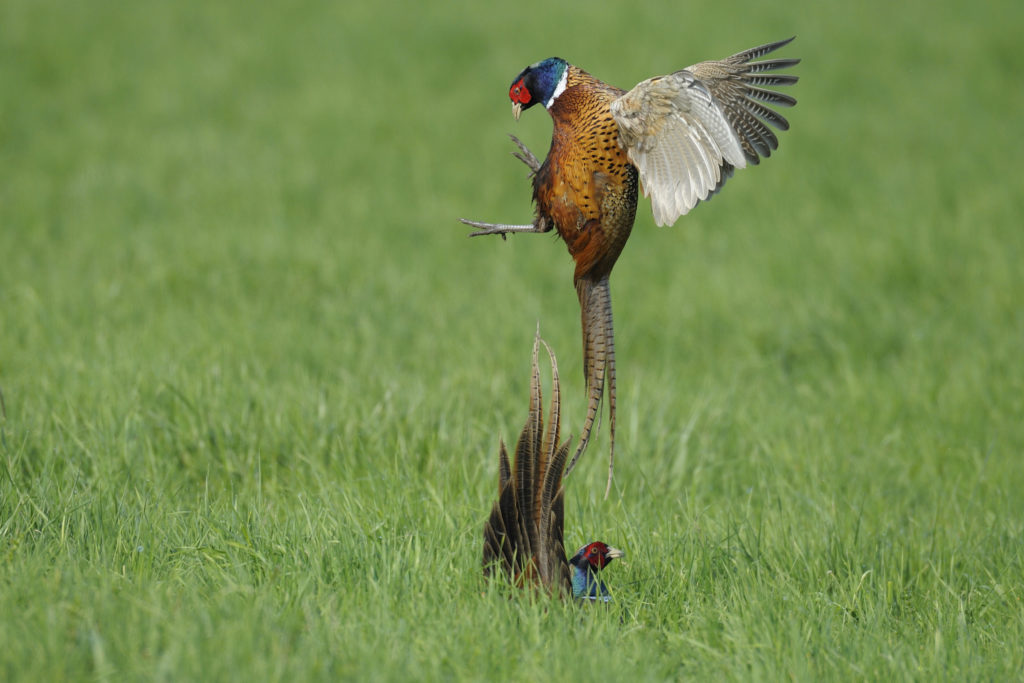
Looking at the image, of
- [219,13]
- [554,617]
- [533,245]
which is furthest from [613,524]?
[219,13]

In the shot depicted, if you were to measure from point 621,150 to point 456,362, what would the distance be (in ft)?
10.3

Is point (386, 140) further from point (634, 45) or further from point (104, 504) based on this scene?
point (104, 504)

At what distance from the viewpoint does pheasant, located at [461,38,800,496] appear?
2.63m

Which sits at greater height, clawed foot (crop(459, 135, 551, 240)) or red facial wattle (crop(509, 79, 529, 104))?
red facial wattle (crop(509, 79, 529, 104))

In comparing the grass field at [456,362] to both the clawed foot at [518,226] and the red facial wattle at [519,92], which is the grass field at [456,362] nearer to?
the clawed foot at [518,226]

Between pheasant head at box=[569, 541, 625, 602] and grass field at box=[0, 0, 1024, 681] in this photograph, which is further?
pheasant head at box=[569, 541, 625, 602]

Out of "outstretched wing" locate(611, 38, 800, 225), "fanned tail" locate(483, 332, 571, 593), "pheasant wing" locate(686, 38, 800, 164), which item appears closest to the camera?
"outstretched wing" locate(611, 38, 800, 225)

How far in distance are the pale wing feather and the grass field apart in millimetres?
1252

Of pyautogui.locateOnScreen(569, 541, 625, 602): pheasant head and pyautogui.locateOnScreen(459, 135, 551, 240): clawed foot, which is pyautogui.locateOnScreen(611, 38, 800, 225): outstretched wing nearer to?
pyautogui.locateOnScreen(459, 135, 551, 240): clawed foot

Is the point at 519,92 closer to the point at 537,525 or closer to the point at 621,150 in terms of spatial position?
the point at 621,150

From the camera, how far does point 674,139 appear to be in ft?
8.66

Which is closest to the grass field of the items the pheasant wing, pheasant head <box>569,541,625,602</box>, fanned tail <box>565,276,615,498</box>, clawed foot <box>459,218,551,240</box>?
pheasant head <box>569,541,625,602</box>

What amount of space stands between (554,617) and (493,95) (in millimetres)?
8799

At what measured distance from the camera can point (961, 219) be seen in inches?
314
